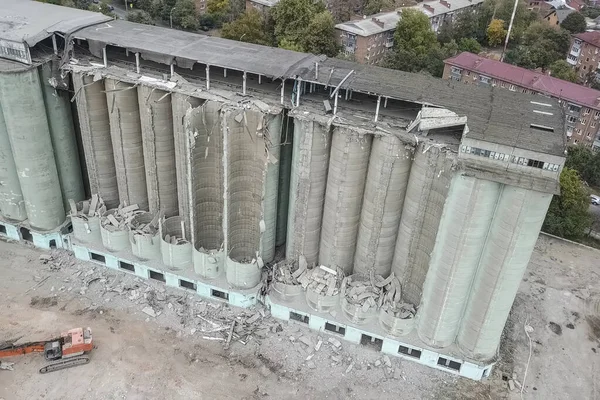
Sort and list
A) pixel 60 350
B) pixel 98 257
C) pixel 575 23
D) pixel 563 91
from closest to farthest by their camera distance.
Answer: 1. pixel 60 350
2. pixel 98 257
3. pixel 563 91
4. pixel 575 23

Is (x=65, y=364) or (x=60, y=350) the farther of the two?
(x=60, y=350)

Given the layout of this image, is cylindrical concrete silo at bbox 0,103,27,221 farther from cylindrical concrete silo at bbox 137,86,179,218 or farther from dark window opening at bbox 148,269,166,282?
dark window opening at bbox 148,269,166,282

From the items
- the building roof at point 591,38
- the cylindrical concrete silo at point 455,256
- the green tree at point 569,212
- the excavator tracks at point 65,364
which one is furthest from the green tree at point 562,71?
the excavator tracks at point 65,364

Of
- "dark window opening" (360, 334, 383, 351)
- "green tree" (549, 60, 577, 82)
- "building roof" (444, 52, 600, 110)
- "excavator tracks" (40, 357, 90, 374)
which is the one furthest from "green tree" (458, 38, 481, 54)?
"excavator tracks" (40, 357, 90, 374)

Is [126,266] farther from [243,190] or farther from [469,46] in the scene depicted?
[469,46]

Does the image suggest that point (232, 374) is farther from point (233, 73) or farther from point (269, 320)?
point (233, 73)

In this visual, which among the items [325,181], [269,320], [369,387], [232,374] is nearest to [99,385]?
[232,374]

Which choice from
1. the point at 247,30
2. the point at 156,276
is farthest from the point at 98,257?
the point at 247,30
